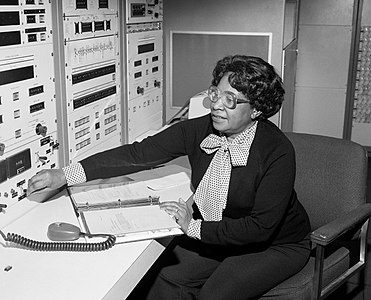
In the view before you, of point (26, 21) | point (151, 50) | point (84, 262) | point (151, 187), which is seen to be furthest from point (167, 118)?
point (84, 262)

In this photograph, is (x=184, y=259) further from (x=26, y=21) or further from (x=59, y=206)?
(x=26, y=21)

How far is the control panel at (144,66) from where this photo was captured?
7.78 ft

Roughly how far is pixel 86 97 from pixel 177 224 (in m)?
0.68

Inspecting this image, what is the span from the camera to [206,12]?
2.67m

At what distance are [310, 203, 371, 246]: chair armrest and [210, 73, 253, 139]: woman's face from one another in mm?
428

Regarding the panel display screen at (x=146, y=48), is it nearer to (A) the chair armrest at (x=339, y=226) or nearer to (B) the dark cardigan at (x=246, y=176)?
(B) the dark cardigan at (x=246, y=176)

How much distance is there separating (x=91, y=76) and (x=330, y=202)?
1030 millimetres

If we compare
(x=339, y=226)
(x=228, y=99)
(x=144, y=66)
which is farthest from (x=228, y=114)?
(x=144, y=66)

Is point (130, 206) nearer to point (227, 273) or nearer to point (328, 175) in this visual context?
point (227, 273)

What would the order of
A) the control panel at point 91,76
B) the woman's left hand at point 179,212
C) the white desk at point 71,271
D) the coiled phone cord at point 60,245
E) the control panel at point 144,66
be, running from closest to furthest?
1. the white desk at point 71,271
2. the coiled phone cord at point 60,245
3. the woman's left hand at point 179,212
4. the control panel at point 91,76
5. the control panel at point 144,66

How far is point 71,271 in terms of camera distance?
1345mm

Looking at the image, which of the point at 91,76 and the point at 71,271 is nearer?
the point at 71,271

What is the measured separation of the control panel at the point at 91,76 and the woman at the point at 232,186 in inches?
9.0

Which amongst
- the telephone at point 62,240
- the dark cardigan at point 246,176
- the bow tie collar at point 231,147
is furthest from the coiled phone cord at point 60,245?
the bow tie collar at point 231,147
